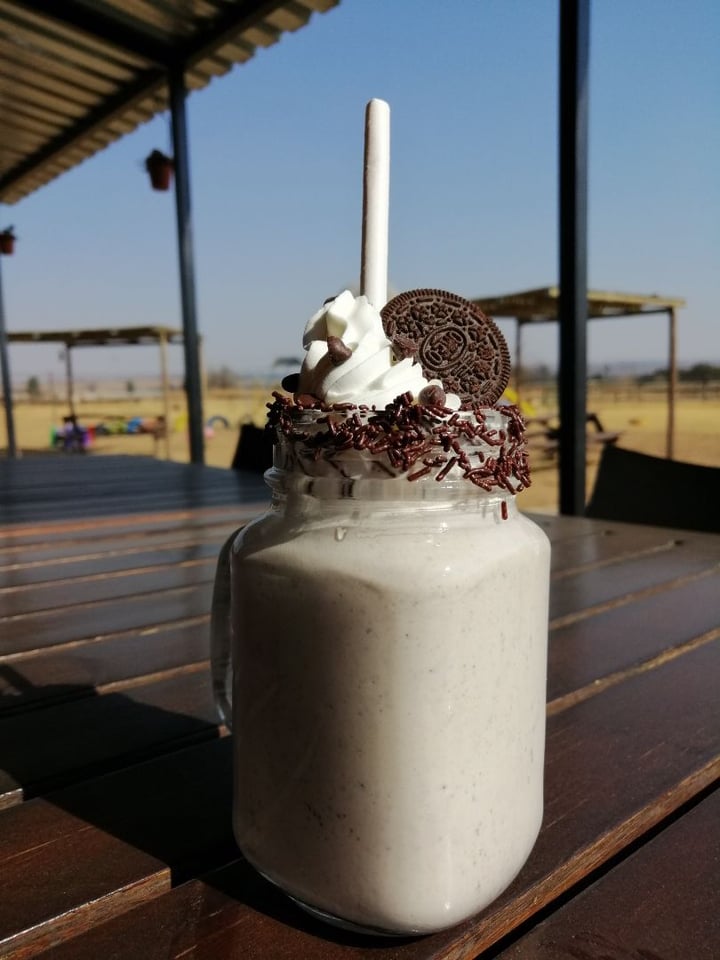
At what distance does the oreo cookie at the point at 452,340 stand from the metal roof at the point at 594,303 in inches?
228

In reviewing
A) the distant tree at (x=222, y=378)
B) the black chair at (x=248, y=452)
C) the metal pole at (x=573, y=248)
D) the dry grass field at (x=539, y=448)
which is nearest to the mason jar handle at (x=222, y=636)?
the metal pole at (x=573, y=248)

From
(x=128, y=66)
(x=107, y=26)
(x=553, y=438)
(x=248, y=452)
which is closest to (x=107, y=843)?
(x=248, y=452)

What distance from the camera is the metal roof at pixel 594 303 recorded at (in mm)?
6539

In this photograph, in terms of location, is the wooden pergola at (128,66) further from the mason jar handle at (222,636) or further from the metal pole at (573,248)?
the mason jar handle at (222,636)

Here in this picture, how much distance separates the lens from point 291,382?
46 centimetres

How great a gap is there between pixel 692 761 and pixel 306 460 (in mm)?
436

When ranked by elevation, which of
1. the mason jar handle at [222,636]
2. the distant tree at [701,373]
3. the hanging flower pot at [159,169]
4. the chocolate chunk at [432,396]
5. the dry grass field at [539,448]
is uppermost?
the hanging flower pot at [159,169]

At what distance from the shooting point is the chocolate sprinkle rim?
384 mm

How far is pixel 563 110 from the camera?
7.47 feet

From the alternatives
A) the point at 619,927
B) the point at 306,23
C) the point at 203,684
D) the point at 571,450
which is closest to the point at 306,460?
the point at 619,927

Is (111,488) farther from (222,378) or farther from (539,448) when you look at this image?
(222,378)

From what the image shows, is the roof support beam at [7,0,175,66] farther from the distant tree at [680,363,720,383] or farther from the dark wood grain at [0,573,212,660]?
the distant tree at [680,363,720,383]

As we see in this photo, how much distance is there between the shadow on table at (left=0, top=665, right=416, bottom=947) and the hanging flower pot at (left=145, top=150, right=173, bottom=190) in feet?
13.0

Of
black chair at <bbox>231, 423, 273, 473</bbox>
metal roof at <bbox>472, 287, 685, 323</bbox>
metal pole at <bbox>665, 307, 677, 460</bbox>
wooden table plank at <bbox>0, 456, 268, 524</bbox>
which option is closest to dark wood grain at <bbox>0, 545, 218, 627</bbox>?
wooden table plank at <bbox>0, 456, 268, 524</bbox>
